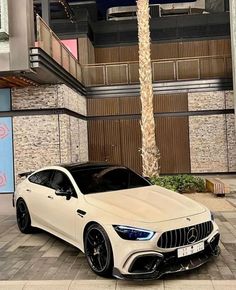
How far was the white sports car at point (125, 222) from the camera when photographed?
4742mm

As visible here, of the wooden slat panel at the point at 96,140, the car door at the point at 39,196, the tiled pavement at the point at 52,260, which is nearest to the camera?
the tiled pavement at the point at 52,260

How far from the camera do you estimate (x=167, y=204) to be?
18.0 ft

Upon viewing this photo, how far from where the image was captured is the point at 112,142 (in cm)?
1888

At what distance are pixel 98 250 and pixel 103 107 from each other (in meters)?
13.9

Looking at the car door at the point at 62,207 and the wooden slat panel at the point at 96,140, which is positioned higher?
the wooden slat panel at the point at 96,140

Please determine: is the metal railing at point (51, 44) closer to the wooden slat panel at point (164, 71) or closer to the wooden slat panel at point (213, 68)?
the wooden slat panel at point (164, 71)

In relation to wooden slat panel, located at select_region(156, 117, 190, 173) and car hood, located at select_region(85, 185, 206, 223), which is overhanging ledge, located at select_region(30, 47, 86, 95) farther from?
car hood, located at select_region(85, 185, 206, 223)

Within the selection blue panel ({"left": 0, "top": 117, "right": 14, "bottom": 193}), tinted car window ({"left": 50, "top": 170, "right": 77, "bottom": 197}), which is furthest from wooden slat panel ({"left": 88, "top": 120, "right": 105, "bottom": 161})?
tinted car window ({"left": 50, "top": 170, "right": 77, "bottom": 197})

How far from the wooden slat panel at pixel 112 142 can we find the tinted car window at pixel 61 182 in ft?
39.0

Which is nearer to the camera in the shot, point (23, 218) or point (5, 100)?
point (23, 218)

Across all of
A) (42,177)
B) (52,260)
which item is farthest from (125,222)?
(42,177)

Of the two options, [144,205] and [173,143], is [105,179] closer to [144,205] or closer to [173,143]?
[144,205]

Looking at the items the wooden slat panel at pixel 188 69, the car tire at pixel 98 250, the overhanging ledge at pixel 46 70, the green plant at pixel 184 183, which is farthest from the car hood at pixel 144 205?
the wooden slat panel at pixel 188 69

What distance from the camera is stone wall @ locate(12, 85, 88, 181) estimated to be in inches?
536
